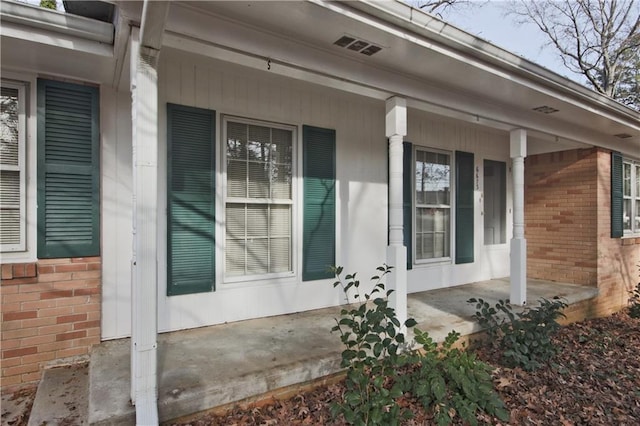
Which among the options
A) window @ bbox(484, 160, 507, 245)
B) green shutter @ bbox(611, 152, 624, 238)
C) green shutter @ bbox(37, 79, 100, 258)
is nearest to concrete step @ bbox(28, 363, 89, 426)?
green shutter @ bbox(37, 79, 100, 258)

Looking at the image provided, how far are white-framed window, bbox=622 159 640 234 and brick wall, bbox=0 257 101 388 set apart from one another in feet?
25.9

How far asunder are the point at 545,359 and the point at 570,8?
13717mm

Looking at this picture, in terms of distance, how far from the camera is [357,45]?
268 centimetres

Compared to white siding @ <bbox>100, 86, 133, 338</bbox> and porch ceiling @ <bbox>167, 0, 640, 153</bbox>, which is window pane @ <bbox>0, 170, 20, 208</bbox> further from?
porch ceiling @ <bbox>167, 0, 640, 153</bbox>

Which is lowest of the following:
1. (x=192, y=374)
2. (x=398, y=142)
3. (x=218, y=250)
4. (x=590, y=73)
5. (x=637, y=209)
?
(x=192, y=374)

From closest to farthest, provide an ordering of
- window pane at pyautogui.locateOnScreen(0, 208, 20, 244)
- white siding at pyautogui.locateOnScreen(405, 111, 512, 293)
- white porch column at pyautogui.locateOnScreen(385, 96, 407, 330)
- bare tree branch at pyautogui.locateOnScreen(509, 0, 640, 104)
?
window pane at pyautogui.locateOnScreen(0, 208, 20, 244) → white porch column at pyautogui.locateOnScreen(385, 96, 407, 330) → white siding at pyautogui.locateOnScreen(405, 111, 512, 293) → bare tree branch at pyautogui.locateOnScreen(509, 0, 640, 104)

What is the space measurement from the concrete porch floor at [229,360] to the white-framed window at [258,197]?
0.62 meters

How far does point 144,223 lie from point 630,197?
7.91 meters

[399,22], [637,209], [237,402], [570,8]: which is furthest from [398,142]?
[570,8]

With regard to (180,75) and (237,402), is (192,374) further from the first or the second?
(180,75)

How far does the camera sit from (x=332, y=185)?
4230 millimetres

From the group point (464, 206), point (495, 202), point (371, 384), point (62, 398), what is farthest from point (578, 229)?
point (62, 398)

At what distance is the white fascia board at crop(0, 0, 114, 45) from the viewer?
218cm

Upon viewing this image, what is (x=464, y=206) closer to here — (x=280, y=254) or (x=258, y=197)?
(x=280, y=254)
